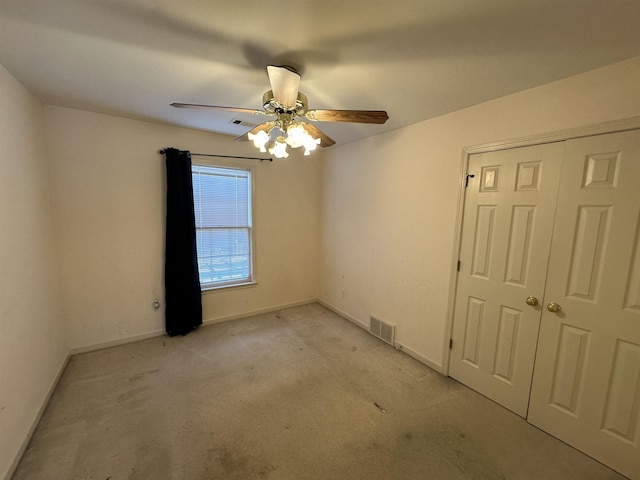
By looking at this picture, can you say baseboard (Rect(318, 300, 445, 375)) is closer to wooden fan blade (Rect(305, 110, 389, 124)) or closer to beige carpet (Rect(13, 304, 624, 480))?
beige carpet (Rect(13, 304, 624, 480))

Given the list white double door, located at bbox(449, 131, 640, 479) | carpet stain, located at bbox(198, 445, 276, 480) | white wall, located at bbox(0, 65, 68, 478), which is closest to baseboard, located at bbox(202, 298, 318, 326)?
white wall, located at bbox(0, 65, 68, 478)

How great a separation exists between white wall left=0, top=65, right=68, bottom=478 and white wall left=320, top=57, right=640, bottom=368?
3094mm

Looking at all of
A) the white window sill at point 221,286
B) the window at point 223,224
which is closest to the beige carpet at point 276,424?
the white window sill at point 221,286

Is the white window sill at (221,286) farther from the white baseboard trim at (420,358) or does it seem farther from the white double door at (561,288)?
the white double door at (561,288)

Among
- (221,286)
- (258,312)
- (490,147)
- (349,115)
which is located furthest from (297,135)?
(258,312)

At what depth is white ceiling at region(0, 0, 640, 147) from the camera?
4.03ft

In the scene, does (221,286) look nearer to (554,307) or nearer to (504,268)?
(504,268)

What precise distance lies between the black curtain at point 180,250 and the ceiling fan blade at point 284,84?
2013 mm

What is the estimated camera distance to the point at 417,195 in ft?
9.00

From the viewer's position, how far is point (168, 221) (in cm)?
306

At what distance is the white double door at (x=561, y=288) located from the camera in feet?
5.18

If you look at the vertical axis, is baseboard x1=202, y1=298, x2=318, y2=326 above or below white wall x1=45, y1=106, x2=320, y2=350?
below

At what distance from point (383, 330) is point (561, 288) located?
1.79 meters

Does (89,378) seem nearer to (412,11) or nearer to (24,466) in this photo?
(24,466)
